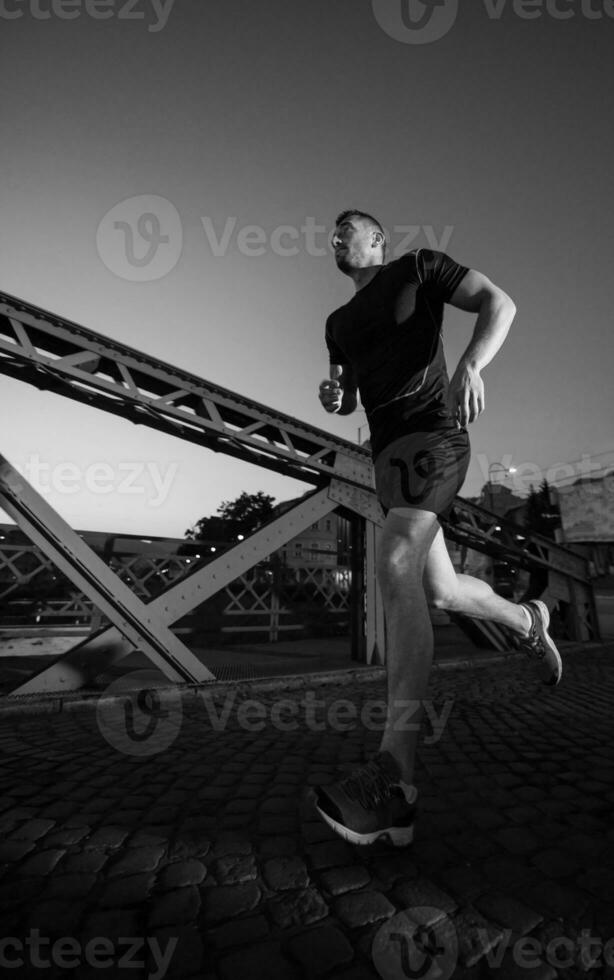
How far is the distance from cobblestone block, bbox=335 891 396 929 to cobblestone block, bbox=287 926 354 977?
0.19ft

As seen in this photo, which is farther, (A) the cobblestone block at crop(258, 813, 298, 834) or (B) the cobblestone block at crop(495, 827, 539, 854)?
(A) the cobblestone block at crop(258, 813, 298, 834)

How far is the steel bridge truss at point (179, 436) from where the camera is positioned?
376 centimetres

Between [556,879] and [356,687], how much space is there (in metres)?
3.43

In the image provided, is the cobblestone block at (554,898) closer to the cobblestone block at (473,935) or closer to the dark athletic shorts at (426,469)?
the cobblestone block at (473,935)

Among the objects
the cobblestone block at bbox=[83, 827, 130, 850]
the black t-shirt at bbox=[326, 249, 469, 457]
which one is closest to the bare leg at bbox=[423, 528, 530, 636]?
the black t-shirt at bbox=[326, 249, 469, 457]

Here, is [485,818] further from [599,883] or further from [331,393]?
[331,393]

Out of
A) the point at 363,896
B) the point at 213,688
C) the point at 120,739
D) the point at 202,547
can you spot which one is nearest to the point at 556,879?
the point at 363,896

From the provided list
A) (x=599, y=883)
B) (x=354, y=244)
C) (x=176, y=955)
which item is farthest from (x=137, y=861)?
(x=354, y=244)

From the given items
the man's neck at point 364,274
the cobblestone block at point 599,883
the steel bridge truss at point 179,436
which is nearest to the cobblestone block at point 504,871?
the cobblestone block at point 599,883

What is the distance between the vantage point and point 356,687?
462 centimetres

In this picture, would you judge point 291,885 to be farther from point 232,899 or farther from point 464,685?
point 464,685

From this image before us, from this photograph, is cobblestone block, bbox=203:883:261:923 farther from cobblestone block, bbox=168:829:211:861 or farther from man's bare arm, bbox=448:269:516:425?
man's bare arm, bbox=448:269:516:425

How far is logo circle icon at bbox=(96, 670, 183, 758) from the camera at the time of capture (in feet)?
9.12

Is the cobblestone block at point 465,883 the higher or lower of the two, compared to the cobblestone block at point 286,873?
higher
